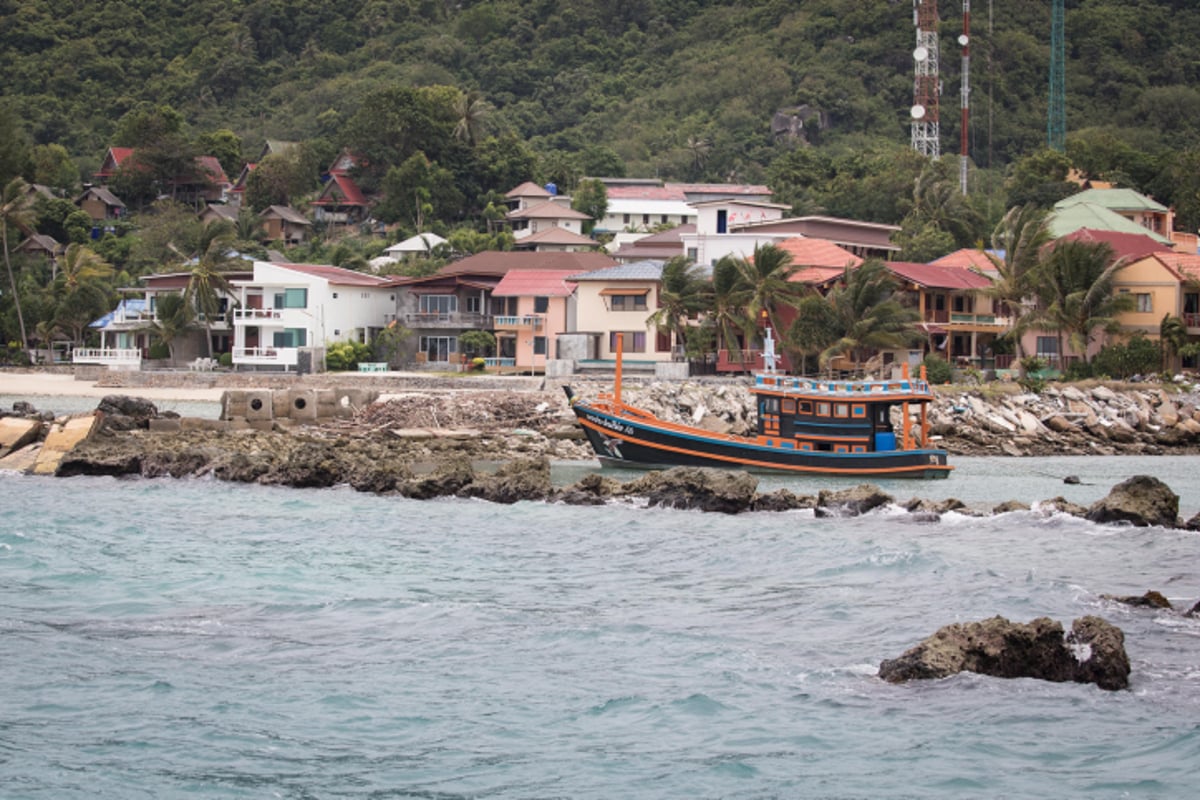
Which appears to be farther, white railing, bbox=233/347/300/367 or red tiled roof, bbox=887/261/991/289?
white railing, bbox=233/347/300/367

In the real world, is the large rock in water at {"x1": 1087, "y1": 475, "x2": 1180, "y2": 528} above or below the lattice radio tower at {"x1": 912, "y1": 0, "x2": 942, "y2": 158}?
below

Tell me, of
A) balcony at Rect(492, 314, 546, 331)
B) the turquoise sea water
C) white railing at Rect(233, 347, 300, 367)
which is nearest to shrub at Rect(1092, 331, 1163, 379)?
balcony at Rect(492, 314, 546, 331)

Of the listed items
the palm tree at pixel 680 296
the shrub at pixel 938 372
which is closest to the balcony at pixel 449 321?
the palm tree at pixel 680 296

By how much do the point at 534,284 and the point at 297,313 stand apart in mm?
9678

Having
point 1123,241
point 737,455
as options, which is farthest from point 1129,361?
point 737,455

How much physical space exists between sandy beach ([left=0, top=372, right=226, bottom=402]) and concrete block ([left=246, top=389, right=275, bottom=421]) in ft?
40.8

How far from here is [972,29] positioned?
4555 inches

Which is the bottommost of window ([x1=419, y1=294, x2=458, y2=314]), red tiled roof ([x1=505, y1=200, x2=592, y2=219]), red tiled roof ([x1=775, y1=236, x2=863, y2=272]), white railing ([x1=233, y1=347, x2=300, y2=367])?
white railing ([x1=233, y1=347, x2=300, y2=367])

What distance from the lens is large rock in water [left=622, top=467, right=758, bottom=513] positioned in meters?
26.3

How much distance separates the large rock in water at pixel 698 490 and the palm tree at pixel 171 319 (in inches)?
1505

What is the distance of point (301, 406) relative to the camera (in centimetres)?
4269

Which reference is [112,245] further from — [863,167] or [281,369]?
[863,167]

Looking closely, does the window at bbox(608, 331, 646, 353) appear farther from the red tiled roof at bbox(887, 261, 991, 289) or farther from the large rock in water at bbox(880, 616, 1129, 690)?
the large rock in water at bbox(880, 616, 1129, 690)

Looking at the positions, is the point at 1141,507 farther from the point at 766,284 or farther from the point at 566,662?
the point at 766,284
